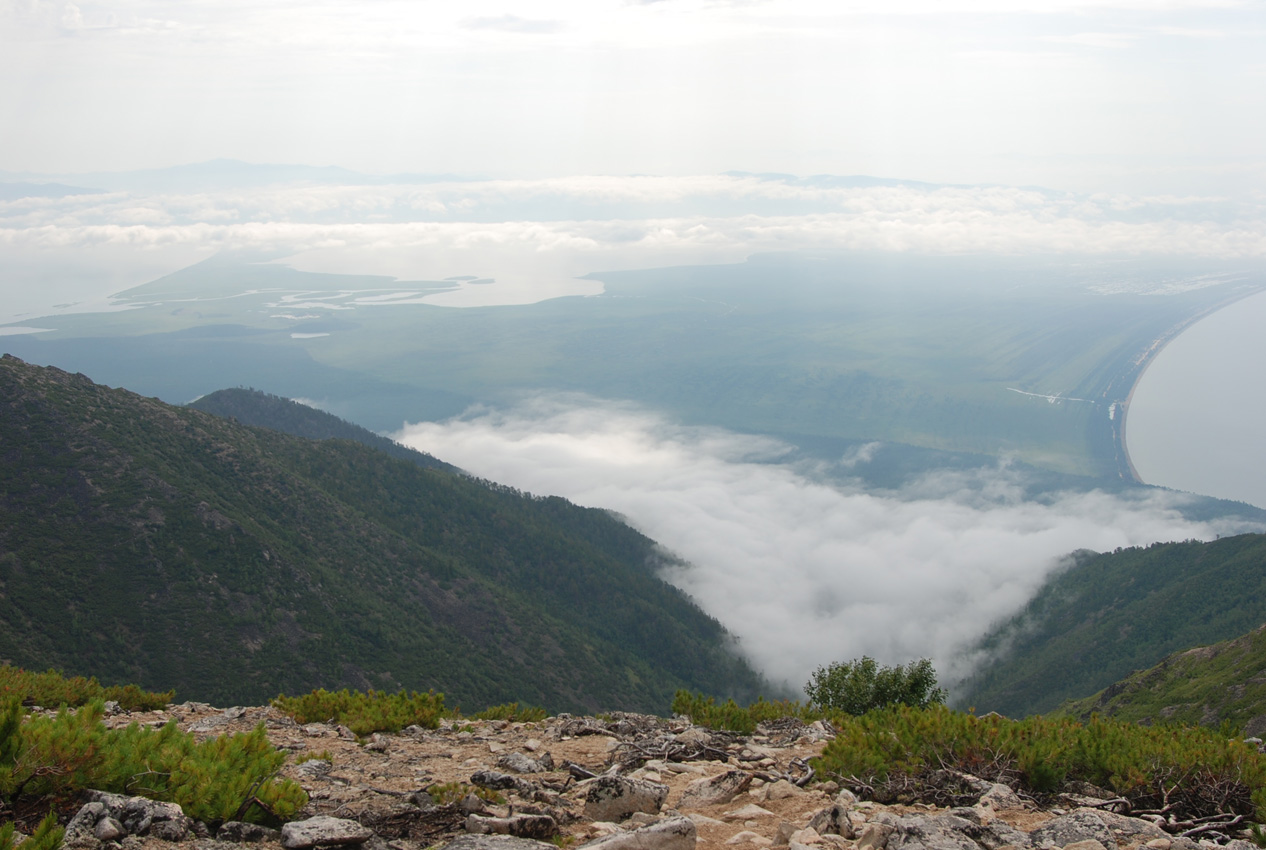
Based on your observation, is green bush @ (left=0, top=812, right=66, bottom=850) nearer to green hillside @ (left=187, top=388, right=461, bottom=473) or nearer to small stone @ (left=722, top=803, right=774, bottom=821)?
small stone @ (left=722, top=803, right=774, bottom=821)

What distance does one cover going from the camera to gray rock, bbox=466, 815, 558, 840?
963 cm

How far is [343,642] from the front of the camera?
71500 mm

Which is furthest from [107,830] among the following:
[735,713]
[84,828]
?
[735,713]

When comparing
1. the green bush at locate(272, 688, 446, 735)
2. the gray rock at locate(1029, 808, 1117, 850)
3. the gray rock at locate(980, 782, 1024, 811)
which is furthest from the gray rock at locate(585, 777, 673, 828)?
the green bush at locate(272, 688, 446, 735)

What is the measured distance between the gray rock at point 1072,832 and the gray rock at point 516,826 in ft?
20.3

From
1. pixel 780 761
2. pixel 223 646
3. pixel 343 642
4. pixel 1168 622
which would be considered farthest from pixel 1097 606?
pixel 780 761

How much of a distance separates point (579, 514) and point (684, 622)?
32.0 m

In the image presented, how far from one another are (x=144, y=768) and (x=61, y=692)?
11.0m

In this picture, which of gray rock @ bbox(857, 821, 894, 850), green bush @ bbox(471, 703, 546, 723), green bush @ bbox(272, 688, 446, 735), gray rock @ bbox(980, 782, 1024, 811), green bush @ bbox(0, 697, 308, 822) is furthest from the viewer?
green bush @ bbox(471, 703, 546, 723)

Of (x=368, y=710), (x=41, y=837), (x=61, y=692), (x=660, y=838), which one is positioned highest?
(x=41, y=837)

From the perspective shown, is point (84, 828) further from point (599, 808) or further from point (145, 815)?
point (599, 808)

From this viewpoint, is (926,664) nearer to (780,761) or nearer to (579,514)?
(780,761)

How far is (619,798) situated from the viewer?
11.2 metres

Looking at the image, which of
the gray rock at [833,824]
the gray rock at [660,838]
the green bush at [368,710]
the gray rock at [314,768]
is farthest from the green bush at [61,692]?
the gray rock at [833,824]
